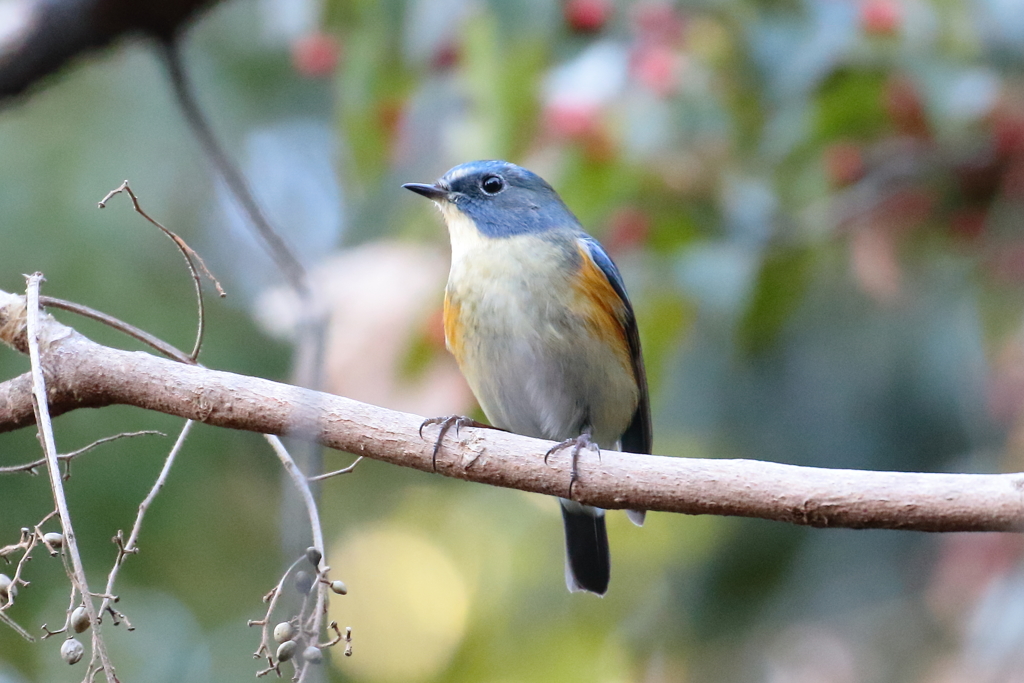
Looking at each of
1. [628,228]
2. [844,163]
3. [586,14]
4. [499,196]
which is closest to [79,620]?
[499,196]

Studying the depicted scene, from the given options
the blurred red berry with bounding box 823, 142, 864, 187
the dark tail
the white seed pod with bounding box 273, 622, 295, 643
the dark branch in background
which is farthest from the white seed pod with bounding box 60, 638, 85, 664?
the blurred red berry with bounding box 823, 142, 864, 187

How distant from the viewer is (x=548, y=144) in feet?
13.0

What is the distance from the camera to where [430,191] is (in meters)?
3.80

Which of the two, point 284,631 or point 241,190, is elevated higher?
point 241,190

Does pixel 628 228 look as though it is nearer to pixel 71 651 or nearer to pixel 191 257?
pixel 191 257

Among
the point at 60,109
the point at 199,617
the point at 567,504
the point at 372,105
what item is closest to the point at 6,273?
the point at 60,109

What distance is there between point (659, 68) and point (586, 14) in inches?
14.7

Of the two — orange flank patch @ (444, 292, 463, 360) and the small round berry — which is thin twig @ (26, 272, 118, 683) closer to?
the small round berry

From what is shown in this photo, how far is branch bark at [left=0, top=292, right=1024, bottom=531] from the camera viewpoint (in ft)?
6.24

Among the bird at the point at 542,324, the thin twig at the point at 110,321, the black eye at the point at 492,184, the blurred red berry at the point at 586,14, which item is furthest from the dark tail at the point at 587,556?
the thin twig at the point at 110,321

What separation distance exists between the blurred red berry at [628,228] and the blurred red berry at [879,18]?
97cm

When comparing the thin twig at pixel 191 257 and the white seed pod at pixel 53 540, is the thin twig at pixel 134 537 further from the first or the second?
the thin twig at pixel 191 257

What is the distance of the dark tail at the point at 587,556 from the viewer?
3.72 m

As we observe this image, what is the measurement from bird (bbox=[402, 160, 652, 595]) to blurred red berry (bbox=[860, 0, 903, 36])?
45.8 inches
